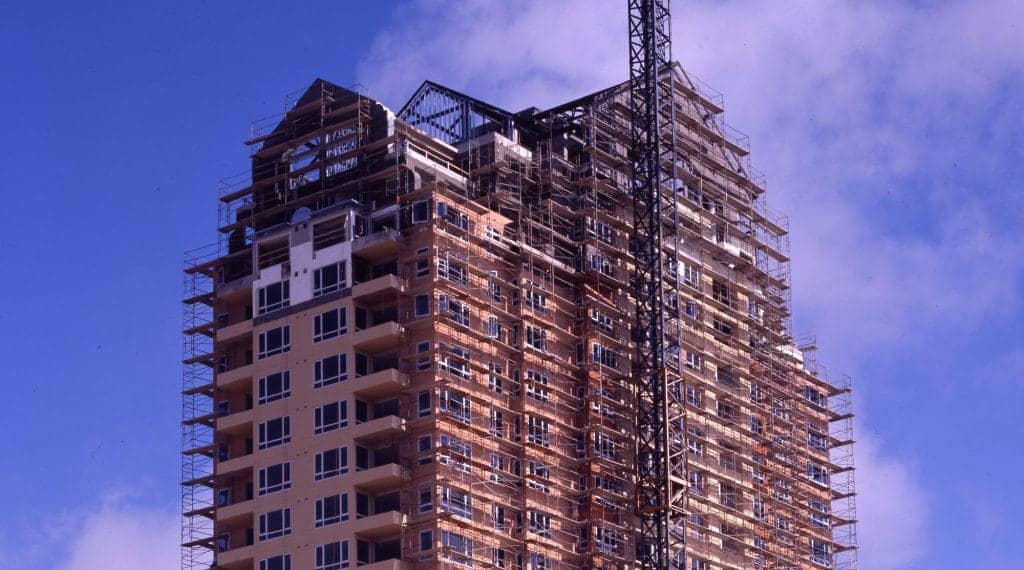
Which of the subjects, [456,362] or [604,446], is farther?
[604,446]

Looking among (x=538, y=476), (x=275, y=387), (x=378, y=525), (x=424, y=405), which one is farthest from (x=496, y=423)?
(x=275, y=387)

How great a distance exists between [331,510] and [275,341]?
1392 cm

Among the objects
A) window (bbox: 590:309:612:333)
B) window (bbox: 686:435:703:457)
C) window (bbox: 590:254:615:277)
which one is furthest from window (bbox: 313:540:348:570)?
window (bbox: 686:435:703:457)

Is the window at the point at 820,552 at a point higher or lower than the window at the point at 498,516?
higher

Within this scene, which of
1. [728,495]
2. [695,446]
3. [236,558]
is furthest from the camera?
[728,495]

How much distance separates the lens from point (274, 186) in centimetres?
16588

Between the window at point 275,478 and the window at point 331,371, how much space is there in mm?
5885

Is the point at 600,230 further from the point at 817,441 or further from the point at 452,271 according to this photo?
the point at 817,441

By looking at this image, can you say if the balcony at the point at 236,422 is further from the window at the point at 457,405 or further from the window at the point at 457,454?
the window at the point at 457,454

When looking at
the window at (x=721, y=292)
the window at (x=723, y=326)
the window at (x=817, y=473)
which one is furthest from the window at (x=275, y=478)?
the window at (x=817, y=473)

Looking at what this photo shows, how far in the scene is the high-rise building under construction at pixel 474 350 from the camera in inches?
5940

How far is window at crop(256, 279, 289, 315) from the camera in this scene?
15800 centimetres

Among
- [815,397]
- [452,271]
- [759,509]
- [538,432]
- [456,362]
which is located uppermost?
[815,397]

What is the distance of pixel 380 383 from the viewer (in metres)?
150
